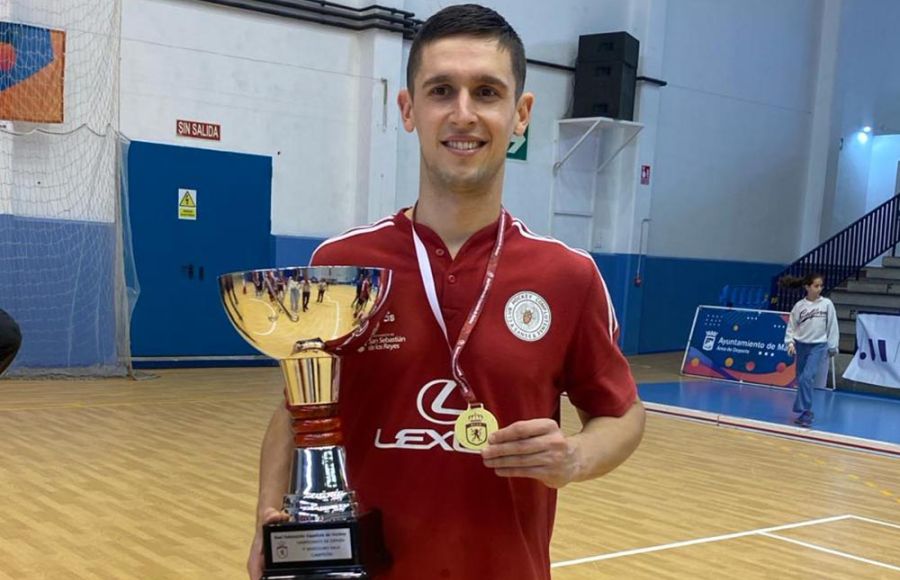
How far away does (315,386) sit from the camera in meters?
1.46

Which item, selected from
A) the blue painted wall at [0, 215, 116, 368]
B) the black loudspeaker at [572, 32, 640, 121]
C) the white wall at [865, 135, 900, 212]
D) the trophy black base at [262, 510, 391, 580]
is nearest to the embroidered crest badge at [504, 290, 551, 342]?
the trophy black base at [262, 510, 391, 580]

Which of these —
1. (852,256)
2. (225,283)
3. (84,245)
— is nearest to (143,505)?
(225,283)

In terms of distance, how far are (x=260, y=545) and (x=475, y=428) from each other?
1.19 ft

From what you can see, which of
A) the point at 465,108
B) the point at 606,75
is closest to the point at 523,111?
the point at 465,108

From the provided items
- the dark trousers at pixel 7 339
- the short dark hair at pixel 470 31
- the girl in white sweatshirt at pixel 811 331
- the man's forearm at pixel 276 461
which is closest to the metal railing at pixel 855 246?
the girl in white sweatshirt at pixel 811 331

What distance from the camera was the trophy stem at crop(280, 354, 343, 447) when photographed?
1.46 m

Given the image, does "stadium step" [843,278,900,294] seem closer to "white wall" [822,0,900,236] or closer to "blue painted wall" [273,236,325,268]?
"white wall" [822,0,900,236]

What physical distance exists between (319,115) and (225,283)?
11959 mm

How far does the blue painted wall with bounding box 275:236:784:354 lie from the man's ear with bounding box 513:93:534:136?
1451 cm

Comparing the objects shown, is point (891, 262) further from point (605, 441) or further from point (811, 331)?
point (605, 441)

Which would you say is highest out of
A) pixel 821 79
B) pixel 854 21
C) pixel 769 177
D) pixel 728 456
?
pixel 854 21

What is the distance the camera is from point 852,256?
17797 millimetres

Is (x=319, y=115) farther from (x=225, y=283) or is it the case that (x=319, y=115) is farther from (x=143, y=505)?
(x=225, y=283)

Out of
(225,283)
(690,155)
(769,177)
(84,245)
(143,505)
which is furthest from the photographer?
(769,177)
